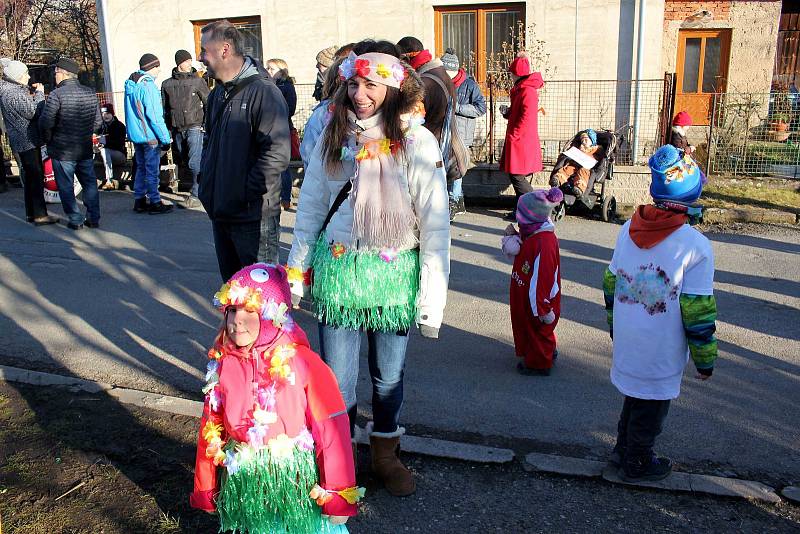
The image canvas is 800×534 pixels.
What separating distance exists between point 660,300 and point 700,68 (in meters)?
14.1

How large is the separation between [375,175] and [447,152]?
2400mm

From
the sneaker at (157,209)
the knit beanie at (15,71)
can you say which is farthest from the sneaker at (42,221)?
the knit beanie at (15,71)

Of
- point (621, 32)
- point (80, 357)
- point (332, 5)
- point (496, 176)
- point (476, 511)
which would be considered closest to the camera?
point (476, 511)

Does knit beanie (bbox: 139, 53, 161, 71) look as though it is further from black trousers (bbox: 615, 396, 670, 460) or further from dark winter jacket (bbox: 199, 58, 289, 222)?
black trousers (bbox: 615, 396, 670, 460)

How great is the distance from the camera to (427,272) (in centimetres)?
316

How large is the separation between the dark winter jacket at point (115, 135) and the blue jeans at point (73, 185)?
3.66 m

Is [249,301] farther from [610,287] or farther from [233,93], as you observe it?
[233,93]

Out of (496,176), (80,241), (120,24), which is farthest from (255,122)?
(120,24)

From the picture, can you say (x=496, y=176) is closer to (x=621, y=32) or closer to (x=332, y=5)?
(x=621, y=32)

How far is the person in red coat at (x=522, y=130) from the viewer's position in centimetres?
913

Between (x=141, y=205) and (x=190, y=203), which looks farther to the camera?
(x=190, y=203)

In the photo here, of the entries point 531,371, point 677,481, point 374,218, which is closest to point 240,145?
point 374,218

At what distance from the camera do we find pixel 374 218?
10.2 ft

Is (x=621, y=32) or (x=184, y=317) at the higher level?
(x=621, y=32)
